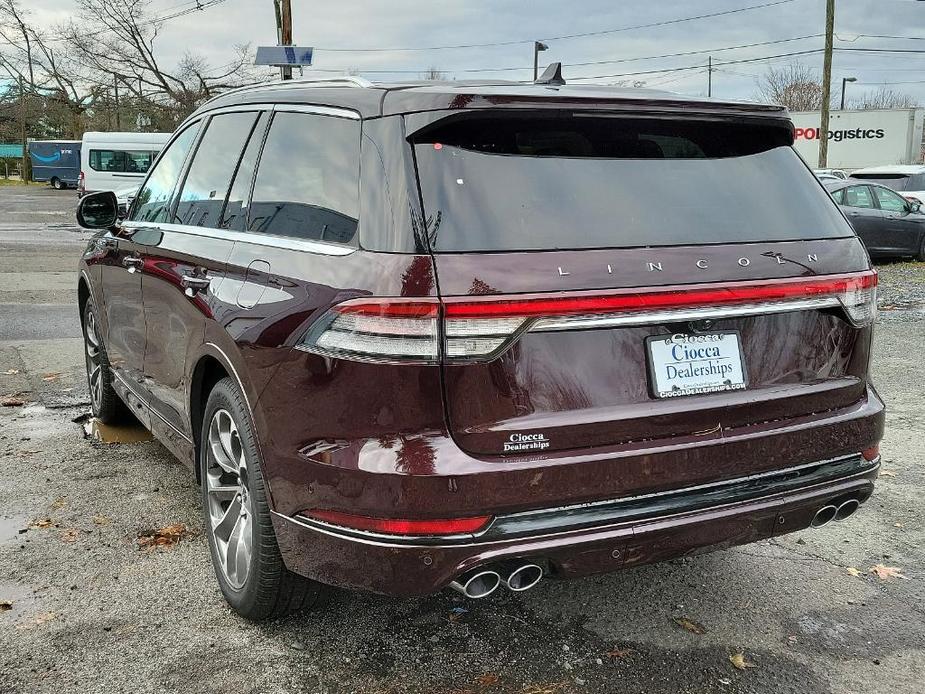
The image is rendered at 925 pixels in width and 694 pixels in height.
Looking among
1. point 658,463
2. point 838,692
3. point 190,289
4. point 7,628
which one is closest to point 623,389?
point 658,463

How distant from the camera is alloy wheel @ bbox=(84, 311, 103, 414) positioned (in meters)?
5.41

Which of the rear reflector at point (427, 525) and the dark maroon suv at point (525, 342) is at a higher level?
the dark maroon suv at point (525, 342)

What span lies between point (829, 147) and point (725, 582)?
1538 inches

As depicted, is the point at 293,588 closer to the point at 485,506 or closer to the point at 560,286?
the point at 485,506

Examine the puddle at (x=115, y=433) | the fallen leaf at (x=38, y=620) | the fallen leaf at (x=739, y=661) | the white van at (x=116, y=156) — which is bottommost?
the fallen leaf at (x=38, y=620)

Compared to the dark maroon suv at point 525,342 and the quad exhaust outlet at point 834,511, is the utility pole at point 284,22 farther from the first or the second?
the quad exhaust outlet at point 834,511

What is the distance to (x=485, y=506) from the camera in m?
2.42

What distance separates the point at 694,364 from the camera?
265cm

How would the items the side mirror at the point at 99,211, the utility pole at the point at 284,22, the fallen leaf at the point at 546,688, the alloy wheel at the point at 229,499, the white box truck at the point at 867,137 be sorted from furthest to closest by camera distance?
the white box truck at the point at 867,137, the utility pole at the point at 284,22, the side mirror at the point at 99,211, the alloy wheel at the point at 229,499, the fallen leaf at the point at 546,688

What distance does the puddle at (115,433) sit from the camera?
5414mm

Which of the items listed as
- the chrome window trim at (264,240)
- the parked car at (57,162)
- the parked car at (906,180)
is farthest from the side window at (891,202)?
the parked car at (57,162)

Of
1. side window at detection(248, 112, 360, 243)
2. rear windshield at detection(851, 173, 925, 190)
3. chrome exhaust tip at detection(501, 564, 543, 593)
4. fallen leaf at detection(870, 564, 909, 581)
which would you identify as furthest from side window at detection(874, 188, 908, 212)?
chrome exhaust tip at detection(501, 564, 543, 593)

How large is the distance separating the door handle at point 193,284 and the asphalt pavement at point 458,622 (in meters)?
1.13

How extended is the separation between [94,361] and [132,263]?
1.58 meters
